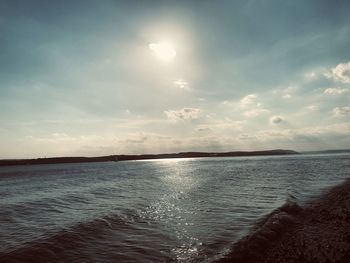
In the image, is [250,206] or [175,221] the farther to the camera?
[250,206]

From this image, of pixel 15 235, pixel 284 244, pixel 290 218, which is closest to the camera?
pixel 284 244

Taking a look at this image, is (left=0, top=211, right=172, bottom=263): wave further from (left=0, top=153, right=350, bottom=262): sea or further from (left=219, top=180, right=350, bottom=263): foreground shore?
(left=219, top=180, right=350, bottom=263): foreground shore

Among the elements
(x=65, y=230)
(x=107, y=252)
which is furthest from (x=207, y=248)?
(x=65, y=230)

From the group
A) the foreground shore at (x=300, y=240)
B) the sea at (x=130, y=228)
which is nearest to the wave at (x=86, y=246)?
the sea at (x=130, y=228)

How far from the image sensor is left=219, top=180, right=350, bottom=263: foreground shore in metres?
12.0

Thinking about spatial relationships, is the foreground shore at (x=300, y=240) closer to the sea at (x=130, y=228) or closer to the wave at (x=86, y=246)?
the sea at (x=130, y=228)

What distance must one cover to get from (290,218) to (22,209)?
2283 cm

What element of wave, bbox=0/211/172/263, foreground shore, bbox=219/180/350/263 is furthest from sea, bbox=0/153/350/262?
foreground shore, bbox=219/180/350/263

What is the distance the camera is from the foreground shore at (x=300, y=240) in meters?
12.0

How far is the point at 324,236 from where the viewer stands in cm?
1450

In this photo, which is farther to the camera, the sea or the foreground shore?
the sea

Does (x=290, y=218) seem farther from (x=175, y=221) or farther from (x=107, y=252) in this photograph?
(x=107, y=252)

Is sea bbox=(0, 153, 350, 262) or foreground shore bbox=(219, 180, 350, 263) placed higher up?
foreground shore bbox=(219, 180, 350, 263)

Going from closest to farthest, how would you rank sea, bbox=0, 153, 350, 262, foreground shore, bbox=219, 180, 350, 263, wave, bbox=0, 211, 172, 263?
foreground shore, bbox=219, 180, 350, 263 < wave, bbox=0, 211, 172, 263 < sea, bbox=0, 153, 350, 262
